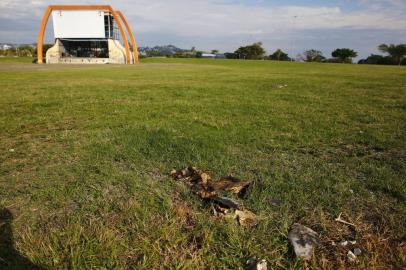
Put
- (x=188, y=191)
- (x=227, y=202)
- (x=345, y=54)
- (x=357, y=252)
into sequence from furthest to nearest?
(x=345, y=54)
(x=188, y=191)
(x=227, y=202)
(x=357, y=252)

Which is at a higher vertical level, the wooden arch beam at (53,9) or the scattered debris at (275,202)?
the wooden arch beam at (53,9)

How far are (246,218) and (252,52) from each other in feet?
359

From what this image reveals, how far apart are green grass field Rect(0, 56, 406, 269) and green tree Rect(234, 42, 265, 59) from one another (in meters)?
103

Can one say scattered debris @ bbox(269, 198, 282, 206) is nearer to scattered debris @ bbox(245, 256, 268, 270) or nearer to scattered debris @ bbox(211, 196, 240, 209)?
scattered debris @ bbox(211, 196, 240, 209)

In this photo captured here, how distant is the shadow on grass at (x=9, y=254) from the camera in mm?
2580

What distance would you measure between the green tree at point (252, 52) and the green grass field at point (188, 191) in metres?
103

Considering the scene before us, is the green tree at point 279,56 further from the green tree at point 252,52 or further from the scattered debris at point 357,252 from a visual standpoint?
the scattered debris at point 357,252

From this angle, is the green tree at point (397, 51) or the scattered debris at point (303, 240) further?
the green tree at point (397, 51)

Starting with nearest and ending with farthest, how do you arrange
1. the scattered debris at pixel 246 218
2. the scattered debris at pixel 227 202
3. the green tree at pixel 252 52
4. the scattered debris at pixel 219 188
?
the scattered debris at pixel 246 218 < the scattered debris at pixel 219 188 < the scattered debris at pixel 227 202 < the green tree at pixel 252 52

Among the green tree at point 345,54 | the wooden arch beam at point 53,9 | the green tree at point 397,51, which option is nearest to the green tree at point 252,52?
the green tree at point 345,54

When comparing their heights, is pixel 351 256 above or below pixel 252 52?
below

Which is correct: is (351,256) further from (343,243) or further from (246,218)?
(246,218)

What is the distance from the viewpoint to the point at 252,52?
107 metres

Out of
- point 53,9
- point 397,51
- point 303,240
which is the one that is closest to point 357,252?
point 303,240
